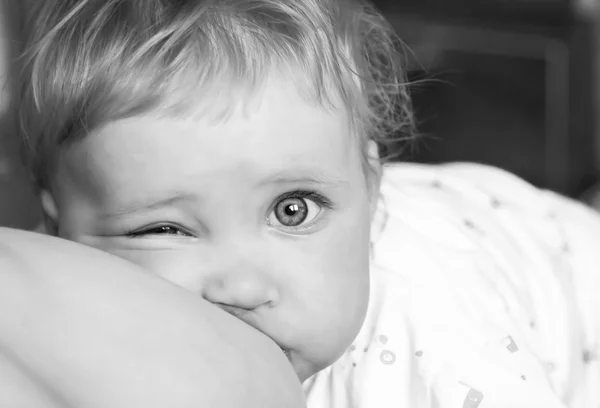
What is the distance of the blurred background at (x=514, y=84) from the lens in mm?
2719

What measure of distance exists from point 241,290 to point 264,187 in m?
0.10

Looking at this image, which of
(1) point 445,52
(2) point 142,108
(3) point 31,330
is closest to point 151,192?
(2) point 142,108

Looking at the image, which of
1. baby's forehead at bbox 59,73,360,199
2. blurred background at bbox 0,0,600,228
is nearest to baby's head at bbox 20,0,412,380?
baby's forehead at bbox 59,73,360,199

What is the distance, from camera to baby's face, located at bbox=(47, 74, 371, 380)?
0.71 metres

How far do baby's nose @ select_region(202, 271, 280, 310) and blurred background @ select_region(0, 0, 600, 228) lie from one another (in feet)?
6.56

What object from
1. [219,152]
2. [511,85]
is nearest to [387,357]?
[219,152]

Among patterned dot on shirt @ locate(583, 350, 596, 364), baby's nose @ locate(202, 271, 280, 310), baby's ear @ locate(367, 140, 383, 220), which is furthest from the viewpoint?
patterned dot on shirt @ locate(583, 350, 596, 364)

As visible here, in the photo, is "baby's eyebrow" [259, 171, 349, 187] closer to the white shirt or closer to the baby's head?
the baby's head

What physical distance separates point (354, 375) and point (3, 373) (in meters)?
0.47

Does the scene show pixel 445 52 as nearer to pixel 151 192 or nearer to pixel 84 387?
pixel 151 192

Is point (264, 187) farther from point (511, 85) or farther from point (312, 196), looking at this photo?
point (511, 85)

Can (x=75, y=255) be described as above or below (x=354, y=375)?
above

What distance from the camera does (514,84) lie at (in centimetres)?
278

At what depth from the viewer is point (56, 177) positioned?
816 millimetres
